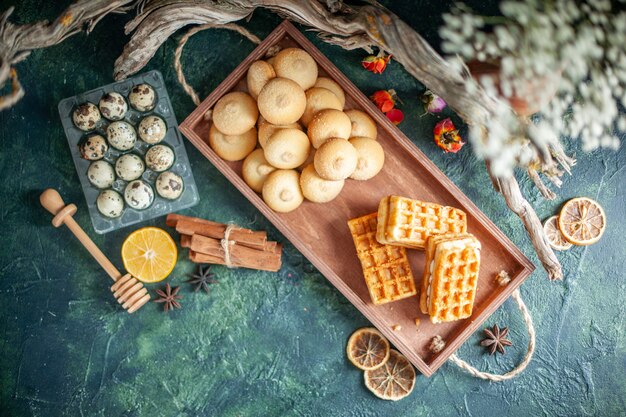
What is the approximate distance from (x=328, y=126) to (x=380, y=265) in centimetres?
81

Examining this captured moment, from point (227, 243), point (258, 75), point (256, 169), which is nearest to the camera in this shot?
point (258, 75)

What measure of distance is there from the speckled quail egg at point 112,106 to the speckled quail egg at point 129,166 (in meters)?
0.24

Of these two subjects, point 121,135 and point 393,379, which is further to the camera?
point 393,379

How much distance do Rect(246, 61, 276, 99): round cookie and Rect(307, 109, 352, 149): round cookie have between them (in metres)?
0.33

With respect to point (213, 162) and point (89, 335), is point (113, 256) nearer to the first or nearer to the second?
point (89, 335)

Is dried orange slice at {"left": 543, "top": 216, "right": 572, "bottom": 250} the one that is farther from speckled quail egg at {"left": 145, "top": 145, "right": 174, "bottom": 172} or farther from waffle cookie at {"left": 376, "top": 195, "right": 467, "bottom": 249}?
speckled quail egg at {"left": 145, "top": 145, "right": 174, "bottom": 172}

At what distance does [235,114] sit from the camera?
117 inches

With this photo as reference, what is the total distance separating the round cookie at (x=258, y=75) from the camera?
2.97m

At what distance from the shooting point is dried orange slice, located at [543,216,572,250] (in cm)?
337

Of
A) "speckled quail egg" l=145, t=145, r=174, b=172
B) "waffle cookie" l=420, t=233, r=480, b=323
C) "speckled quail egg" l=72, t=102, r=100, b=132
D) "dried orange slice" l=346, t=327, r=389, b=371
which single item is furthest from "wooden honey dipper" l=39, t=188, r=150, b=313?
"waffle cookie" l=420, t=233, r=480, b=323

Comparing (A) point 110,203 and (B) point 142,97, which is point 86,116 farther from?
(A) point 110,203

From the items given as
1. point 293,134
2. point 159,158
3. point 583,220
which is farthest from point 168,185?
point 583,220

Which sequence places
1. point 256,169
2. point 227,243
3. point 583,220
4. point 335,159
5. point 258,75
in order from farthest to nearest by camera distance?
point 583,220 → point 227,243 → point 256,169 → point 258,75 → point 335,159

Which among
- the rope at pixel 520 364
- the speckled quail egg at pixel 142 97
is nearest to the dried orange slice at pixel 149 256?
the speckled quail egg at pixel 142 97
